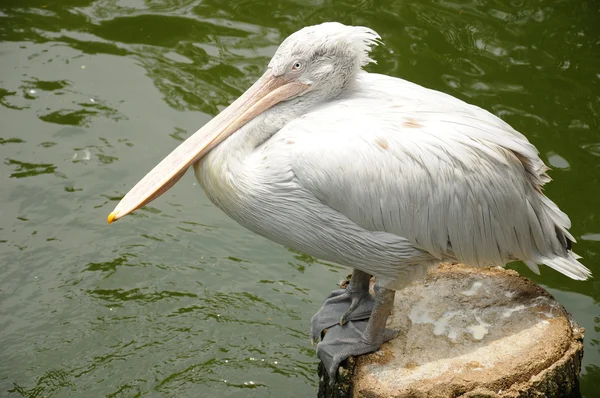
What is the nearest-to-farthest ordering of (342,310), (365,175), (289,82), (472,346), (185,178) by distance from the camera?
(365,175)
(472,346)
(289,82)
(342,310)
(185,178)

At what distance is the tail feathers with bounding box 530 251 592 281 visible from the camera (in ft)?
11.2

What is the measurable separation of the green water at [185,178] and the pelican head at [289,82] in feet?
4.40

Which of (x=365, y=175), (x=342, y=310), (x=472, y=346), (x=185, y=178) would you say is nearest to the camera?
(x=365, y=175)

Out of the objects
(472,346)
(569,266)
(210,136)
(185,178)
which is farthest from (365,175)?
(185,178)

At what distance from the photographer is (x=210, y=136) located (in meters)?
3.44

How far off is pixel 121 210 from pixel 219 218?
1988 mm

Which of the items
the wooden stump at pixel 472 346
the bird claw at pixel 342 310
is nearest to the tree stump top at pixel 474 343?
the wooden stump at pixel 472 346

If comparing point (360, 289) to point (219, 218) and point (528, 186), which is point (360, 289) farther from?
point (219, 218)

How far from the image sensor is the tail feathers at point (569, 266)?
3408 mm

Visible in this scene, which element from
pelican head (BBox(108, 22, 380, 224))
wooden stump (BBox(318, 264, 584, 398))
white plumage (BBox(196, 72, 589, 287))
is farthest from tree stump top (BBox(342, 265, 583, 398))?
pelican head (BBox(108, 22, 380, 224))

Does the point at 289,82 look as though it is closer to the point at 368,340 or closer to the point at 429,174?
the point at 429,174

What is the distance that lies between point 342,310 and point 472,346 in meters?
0.71

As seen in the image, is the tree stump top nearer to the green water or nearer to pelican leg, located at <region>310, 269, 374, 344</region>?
pelican leg, located at <region>310, 269, 374, 344</region>

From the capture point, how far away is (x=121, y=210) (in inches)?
129
